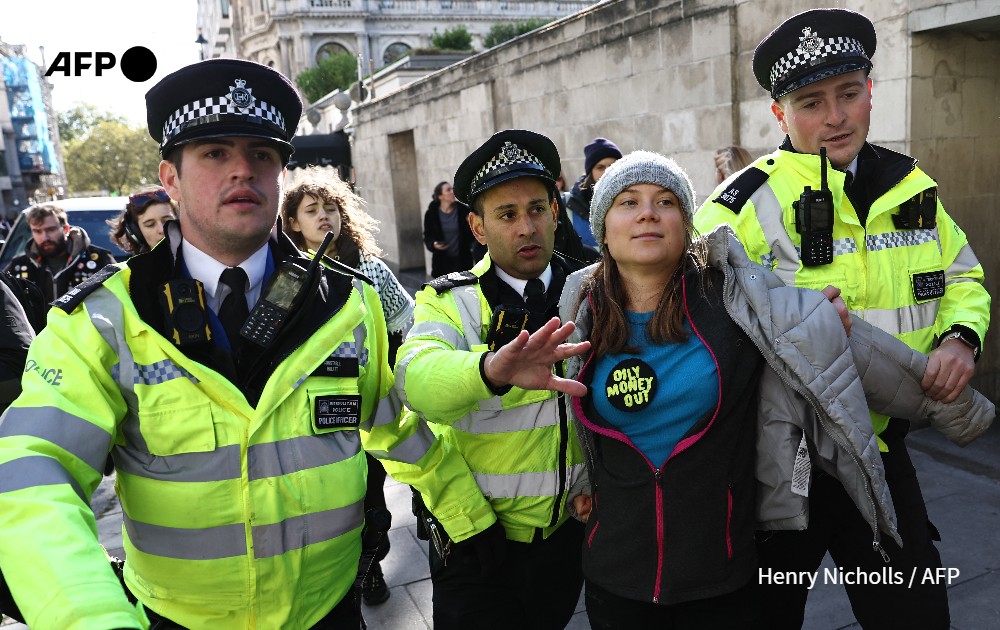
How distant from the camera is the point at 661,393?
198 centimetres

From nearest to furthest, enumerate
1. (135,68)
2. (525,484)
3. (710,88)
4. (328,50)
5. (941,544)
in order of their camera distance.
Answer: (525,484) < (941,544) < (710,88) < (135,68) < (328,50)

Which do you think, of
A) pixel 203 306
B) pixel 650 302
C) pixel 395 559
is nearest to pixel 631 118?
pixel 395 559

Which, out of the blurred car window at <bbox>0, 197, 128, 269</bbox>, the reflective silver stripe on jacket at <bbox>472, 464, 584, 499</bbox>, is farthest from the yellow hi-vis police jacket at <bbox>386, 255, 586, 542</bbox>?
the blurred car window at <bbox>0, 197, 128, 269</bbox>

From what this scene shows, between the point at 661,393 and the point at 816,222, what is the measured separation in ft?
2.72

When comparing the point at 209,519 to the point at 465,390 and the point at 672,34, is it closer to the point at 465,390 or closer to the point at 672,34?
the point at 465,390

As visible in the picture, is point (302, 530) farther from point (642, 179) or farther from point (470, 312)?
point (642, 179)

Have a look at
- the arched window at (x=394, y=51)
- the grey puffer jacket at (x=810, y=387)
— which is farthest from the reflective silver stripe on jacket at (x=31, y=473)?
the arched window at (x=394, y=51)

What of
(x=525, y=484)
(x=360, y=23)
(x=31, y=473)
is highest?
(x=360, y=23)

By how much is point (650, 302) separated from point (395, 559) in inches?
106

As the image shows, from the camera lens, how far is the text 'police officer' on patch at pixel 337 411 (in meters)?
1.83

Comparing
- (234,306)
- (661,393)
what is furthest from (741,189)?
(234,306)

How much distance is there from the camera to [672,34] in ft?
21.7

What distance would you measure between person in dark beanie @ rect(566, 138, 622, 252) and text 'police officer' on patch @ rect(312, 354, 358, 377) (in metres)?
4.05

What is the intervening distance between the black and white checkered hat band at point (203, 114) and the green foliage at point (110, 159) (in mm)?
70882
